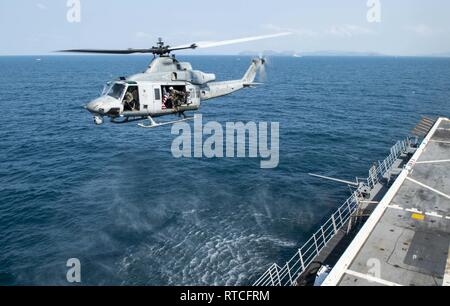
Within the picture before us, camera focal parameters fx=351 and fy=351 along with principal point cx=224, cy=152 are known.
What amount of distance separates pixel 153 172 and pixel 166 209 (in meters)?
11.0

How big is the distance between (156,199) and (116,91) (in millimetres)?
15198

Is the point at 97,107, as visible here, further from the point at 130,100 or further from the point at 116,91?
the point at 130,100

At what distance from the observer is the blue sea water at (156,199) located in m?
29.1

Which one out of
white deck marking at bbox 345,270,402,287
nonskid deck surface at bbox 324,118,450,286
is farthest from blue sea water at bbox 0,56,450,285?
white deck marking at bbox 345,270,402,287

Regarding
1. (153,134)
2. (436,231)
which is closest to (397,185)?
(436,231)

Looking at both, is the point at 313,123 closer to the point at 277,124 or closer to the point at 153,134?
the point at 277,124

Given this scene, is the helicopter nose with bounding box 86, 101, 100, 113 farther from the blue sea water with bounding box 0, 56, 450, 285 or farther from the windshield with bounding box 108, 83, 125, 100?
the blue sea water with bounding box 0, 56, 450, 285

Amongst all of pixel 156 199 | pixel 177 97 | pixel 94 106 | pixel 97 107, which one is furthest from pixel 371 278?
pixel 156 199

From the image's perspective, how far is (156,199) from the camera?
39.2m

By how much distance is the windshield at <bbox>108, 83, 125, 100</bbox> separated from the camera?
2750cm

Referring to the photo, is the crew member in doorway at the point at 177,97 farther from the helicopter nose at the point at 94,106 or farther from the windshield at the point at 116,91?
the helicopter nose at the point at 94,106
